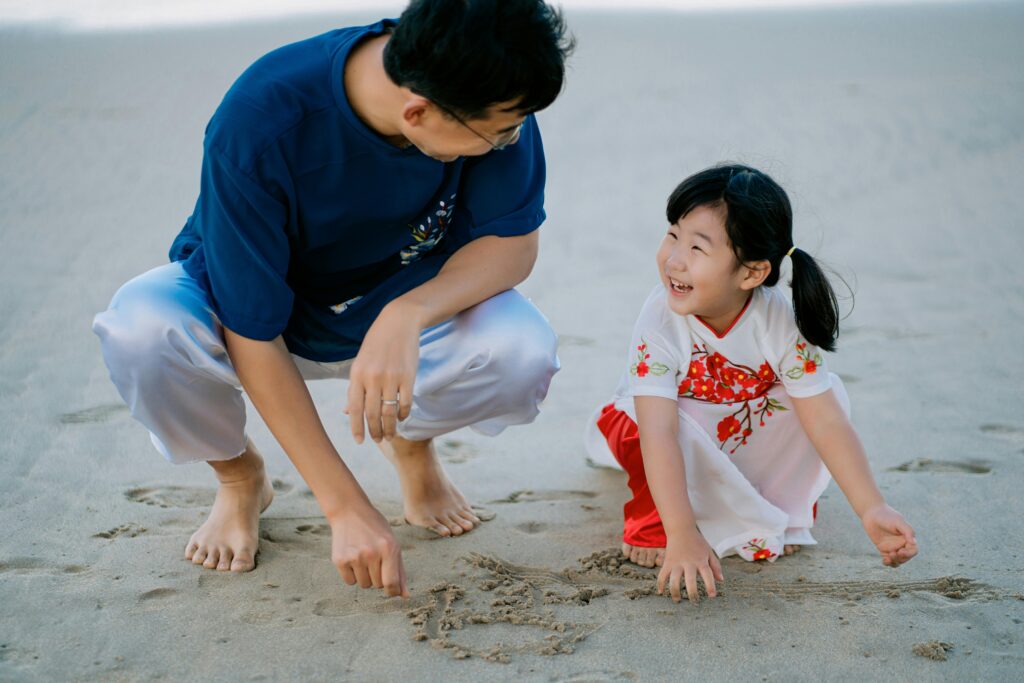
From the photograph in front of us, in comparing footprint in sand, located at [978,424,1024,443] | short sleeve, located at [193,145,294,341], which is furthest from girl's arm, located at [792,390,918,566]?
short sleeve, located at [193,145,294,341]

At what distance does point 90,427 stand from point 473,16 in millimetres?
1517

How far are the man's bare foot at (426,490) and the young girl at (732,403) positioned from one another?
1.07 feet

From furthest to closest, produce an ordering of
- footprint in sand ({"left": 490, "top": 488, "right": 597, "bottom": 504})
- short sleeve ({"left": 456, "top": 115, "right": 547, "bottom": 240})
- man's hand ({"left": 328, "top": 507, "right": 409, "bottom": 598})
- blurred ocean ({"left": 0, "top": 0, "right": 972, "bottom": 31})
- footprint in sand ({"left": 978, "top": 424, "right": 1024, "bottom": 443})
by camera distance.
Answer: blurred ocean ({"left": 0, "top": 0, "right": 972, "bottom": 31}), footprint in sand ({"left": 978, "top": 424, "right": 1024, "bottom": 443}), footprint in sand ({"left": 490, "top": 488, "right": 597, "bottom": 504}), short sleeve ({"left": 456, "top": 115, "right": 547, "bottom": 240}), man's hand ({"left": 328, "top": 507, "right": 409, "bottom": 598})

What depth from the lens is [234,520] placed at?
193 centimetres

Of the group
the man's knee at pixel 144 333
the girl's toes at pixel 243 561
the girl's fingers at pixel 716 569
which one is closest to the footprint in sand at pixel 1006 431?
the girl's fingers at pixel 716 569

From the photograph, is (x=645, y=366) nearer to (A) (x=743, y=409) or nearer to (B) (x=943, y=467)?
(A) (x=743, y=409)

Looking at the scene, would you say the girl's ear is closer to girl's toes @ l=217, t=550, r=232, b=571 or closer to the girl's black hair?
the girl's black hair

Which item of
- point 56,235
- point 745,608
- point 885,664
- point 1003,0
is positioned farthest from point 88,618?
point 1003,0

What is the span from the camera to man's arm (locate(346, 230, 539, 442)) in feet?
5.10

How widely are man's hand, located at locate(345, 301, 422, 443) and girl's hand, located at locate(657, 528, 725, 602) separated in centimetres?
51

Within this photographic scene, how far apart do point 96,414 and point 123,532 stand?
64 cm

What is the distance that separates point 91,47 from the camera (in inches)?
278

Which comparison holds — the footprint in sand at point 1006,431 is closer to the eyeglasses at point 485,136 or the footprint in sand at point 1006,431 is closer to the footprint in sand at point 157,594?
the eyeglasses at point 485,136

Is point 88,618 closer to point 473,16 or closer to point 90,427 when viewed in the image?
point 90,427
